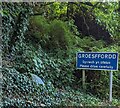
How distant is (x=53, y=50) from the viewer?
8180 mm

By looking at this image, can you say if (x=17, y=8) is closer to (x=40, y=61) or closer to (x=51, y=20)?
(x=40, y=61)

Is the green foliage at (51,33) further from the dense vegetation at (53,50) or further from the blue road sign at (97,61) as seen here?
the blue road sign at (97,61)

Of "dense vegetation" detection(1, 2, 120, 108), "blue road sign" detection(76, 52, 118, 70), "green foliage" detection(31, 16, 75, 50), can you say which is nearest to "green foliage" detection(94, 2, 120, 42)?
"dense vegetation" detection(1, 2, 120, 108)

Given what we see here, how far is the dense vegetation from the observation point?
554cm

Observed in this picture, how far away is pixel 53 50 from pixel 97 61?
5.97 ft

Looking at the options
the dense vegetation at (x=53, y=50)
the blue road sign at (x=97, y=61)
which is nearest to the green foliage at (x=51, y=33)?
the dense vegetation at (x=53, y=50)

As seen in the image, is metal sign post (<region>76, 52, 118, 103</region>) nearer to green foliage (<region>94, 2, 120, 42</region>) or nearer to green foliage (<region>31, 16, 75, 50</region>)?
green foliage (<region>31, 16, 75, 50</region>)

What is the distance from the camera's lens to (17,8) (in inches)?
279

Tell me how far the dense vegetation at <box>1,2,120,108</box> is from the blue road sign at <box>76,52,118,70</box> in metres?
0.59

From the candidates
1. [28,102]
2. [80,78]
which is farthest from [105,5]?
[28,102]

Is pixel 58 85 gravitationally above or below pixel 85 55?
below

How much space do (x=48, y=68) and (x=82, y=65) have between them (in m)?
0.90

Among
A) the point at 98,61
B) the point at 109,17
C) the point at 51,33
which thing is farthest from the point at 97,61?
the point at 109,17

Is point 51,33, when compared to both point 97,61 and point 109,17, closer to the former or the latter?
point 97,61
